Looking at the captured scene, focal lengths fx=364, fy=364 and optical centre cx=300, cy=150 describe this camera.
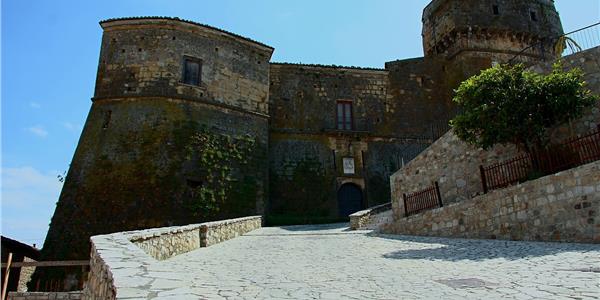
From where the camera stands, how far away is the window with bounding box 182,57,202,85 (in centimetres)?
1857

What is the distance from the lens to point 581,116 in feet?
33.9

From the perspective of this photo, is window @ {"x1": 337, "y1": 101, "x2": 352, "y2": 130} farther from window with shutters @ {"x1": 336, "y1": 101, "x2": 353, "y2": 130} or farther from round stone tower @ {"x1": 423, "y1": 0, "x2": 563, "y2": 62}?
round stone tower @ {"x1": 423, "y1": 0, "x2": 563, "y2": 62}

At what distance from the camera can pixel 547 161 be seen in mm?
9688

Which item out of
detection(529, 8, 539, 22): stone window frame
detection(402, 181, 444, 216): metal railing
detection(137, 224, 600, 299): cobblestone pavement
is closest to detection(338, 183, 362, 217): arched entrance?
detection(402, 181, 444, 216): metal railing

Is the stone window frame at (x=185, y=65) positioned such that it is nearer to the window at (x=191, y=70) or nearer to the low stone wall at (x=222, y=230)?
the window at (x=191, y=70)

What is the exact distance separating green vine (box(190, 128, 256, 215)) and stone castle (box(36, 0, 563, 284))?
2.4 inches

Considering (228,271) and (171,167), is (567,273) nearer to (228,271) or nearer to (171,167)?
(228,271)

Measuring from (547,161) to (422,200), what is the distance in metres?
4.11

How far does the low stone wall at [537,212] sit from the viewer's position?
23.8 ft

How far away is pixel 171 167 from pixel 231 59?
6.98 metres

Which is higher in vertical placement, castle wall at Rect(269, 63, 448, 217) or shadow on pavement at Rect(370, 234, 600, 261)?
castle wall at Rect(269, 63, 448, 217)

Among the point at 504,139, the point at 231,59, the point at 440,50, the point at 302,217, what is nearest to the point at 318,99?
the point at 231,59

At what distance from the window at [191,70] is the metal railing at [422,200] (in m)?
11.9

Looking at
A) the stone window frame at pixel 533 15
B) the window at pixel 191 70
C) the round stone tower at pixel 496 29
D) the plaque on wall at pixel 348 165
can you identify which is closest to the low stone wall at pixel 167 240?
the window at pixel 191 70
